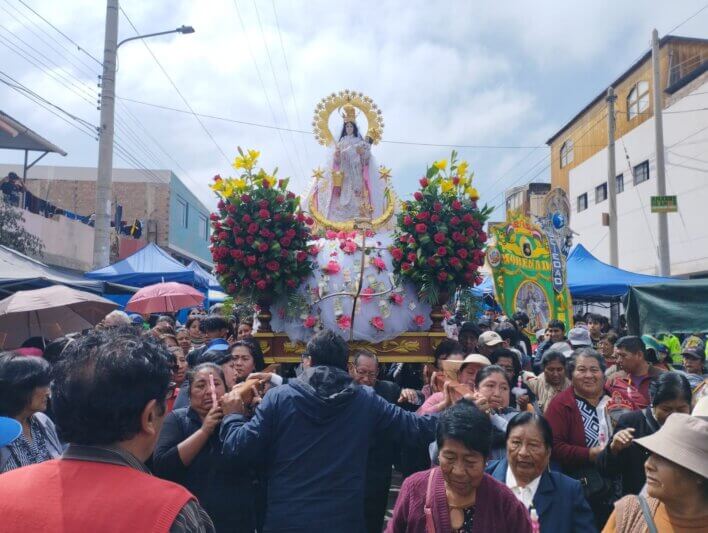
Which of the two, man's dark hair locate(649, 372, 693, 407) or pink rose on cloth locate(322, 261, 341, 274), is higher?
pink rose on cloth locate(322, 261, 341, 274)

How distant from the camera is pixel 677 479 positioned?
6.85 feet

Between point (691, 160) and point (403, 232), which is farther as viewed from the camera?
point (691, 160)

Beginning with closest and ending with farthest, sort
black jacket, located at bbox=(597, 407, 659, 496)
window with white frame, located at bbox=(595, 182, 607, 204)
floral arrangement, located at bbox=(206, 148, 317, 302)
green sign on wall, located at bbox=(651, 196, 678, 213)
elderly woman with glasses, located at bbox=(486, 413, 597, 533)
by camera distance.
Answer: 1. elderly woman with glasses, located at bbox=(486, 413, 597, 533)
2. black jacket, located at bbox=(597, 407, 659, 496)
3. floral arrangement, located at bbox=(206, 148, 317, 302)
4. green sign on wall, located at bbox=(651, 196, 678, 213)
5. window with white frame, located at bbox=(595, 182, 607, 204)

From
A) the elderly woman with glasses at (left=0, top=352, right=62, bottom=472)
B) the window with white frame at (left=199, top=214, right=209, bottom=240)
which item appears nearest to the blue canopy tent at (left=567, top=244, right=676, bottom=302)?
the elderly woman with glasses at (left=0, top=352, right=62, bottom=472)

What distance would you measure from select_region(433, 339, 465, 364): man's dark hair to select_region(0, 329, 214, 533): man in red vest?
3603 millimetres

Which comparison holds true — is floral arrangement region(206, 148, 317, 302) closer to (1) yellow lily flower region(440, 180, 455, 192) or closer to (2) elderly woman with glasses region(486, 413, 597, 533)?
(1) yellow lily flower region(440, 180, 455, 192)

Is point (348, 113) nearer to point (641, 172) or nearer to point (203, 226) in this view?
point (641, 172)

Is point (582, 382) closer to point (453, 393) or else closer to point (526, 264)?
point (453, 393)

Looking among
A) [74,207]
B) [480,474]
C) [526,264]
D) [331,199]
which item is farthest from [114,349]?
[74,207]

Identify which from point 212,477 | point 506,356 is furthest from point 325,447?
point 506,356

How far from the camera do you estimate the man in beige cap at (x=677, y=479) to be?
2062 mm

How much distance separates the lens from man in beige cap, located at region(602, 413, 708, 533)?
81.2 inches

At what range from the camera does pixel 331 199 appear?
677 centimetres

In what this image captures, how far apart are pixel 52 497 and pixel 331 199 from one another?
5.52 metres
